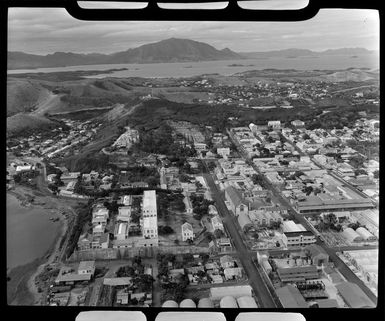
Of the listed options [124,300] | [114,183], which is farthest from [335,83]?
[124,300]

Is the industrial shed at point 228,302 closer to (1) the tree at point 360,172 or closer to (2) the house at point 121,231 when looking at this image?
(2) the house at point 121,231

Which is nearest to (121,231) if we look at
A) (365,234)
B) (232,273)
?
(232,273)

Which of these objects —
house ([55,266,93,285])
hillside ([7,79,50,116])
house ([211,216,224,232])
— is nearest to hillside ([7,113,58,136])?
hillside ([7,79,50,116])

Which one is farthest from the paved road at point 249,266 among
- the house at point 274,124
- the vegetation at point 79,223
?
the vegetation at point 79,223

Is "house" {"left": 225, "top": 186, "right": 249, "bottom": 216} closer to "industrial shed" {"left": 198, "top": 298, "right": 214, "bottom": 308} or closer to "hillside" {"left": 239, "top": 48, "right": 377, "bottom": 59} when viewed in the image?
"industrial shed" {"left": 198, "top": 298, "right": 214, "bottom": 308}

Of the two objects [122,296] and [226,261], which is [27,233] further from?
[226,261]

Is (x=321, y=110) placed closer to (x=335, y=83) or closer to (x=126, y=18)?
(x=335, y=83)
